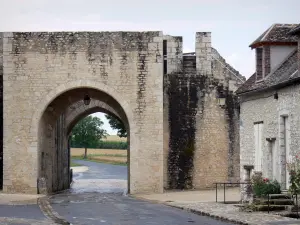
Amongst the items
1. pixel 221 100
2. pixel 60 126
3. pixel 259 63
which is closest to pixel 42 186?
pixel 60 126

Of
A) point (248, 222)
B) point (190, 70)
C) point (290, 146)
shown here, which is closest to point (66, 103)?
point (190, 70)

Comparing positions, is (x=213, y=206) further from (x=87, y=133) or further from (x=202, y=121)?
(x=87, y=133)

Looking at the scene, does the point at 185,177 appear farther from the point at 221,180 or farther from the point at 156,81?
the point at 156,81

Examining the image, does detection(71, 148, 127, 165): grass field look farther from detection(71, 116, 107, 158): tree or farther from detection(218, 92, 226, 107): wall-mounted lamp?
detection(218, 92, 226, 107): wall-mounted lamp

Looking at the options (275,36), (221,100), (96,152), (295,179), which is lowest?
(96,152)

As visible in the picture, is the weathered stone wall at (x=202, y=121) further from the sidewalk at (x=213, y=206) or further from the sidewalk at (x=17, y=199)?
the sidewalk at (x=17, y=199)

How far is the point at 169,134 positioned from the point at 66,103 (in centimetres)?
470

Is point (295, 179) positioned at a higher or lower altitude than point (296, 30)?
lower

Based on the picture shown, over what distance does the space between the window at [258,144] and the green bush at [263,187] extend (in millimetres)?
2511

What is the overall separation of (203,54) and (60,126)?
8.60 meters

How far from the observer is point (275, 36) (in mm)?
22531

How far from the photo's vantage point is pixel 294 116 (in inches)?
779

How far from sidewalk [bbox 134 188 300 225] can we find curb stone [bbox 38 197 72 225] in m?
3.69

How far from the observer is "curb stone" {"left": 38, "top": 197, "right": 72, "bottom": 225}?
16.3 metres
